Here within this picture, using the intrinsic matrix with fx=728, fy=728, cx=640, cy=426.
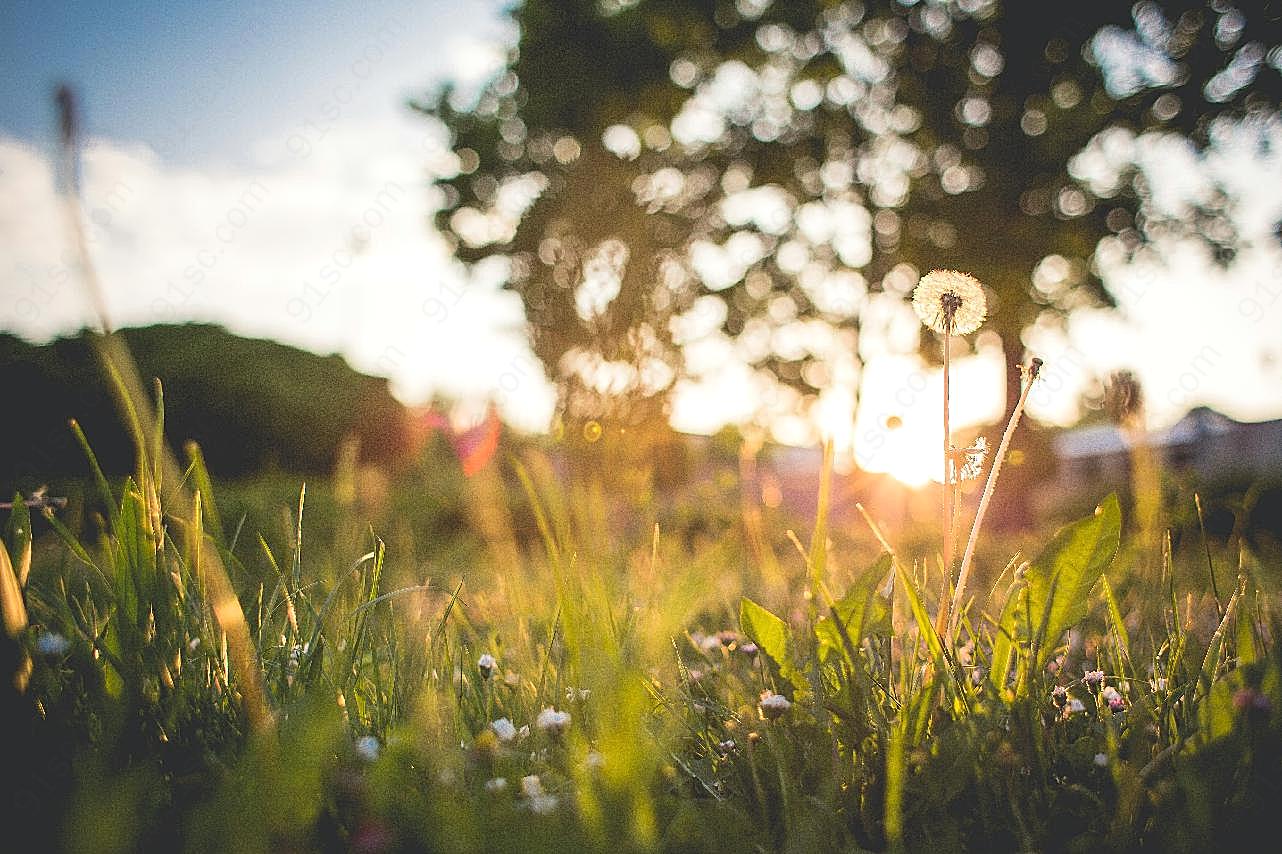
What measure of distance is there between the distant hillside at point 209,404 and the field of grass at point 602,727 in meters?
3.96

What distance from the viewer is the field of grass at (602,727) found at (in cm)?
81

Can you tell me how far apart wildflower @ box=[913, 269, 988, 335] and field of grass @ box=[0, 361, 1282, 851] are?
1.40ft

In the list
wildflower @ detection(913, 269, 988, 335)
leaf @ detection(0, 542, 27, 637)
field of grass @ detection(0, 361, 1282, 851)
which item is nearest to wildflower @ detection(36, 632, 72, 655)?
field of grass @ detection(0, 361, 1282, 851)

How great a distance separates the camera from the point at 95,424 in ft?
17.9

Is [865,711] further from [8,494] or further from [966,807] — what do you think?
[8,494]

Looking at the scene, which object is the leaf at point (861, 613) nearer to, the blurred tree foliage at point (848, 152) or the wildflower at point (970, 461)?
the wildflower at point (970, 461)

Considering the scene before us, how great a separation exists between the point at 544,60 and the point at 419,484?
9.64 m

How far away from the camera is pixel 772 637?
52.1 inches

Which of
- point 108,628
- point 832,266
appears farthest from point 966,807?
point 832,266

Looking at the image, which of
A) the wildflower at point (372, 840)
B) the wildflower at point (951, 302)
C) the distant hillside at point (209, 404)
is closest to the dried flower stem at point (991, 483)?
the wildflower at point (951, 302)

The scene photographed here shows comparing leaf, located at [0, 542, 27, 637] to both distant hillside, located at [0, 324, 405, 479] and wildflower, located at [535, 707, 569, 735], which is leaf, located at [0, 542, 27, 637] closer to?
wildflower, located at [535, 707, 569, 735]

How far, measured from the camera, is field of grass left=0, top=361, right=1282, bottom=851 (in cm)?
81

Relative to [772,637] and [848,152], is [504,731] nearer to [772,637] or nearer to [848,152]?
[772,637]

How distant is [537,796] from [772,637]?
1.70ft
